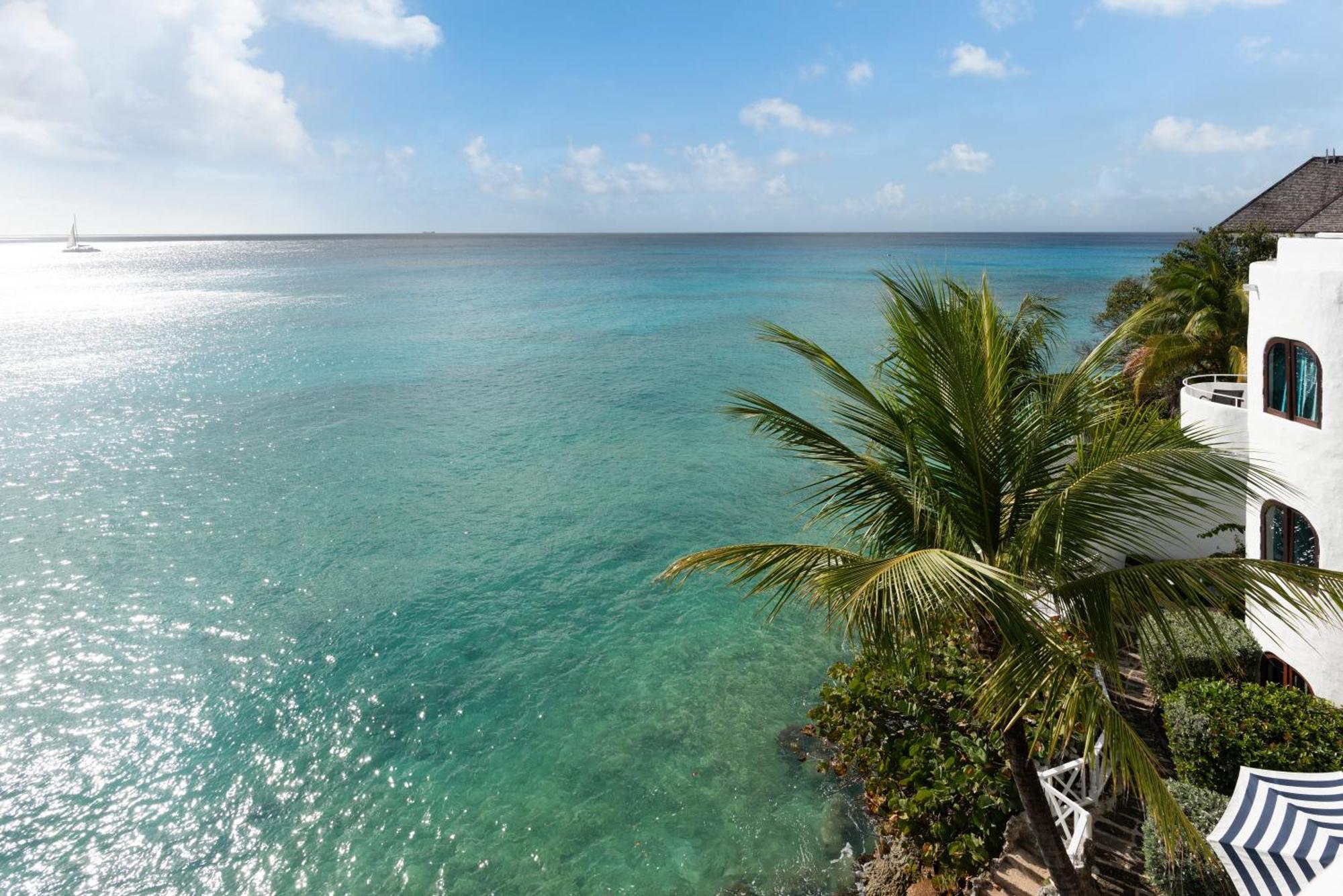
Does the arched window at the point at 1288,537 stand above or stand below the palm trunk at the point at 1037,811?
above

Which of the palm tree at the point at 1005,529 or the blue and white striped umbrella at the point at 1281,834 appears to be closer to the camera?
the palm tree at the point at 1005,529

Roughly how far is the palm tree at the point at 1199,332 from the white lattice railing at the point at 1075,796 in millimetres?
10303

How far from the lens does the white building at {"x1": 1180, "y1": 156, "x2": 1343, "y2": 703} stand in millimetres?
8836

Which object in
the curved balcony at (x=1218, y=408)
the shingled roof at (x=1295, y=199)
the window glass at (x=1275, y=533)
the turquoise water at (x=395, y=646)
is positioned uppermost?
the shingled roof at (x=1295, y=199)

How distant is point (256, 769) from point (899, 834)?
1008cm

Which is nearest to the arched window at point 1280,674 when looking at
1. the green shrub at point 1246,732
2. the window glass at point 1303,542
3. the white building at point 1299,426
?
the white building at point 1299,426

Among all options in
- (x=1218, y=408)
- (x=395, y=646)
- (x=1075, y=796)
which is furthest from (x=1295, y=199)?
(x=395, y=646)

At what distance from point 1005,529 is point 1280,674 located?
771cm

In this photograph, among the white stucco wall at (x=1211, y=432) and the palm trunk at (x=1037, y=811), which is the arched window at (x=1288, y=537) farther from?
the palm trunk at (x=1037, y=811)

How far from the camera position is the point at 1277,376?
985cm

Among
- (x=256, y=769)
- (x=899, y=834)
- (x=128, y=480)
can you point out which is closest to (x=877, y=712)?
(x=899, y=834)

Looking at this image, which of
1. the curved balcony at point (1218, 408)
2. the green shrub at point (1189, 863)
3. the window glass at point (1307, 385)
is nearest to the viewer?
the green shrub at point (1189, 863)

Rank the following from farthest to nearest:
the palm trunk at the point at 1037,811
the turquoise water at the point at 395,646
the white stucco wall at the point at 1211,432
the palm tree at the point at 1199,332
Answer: the palm tree at the point at 1199,332 → the white stucco wall at the point at 1211,432 → the turquoise water at the point at 395,646 → the palm trunk at the point at 1037,811

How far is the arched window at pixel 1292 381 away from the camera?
9.13 meters
